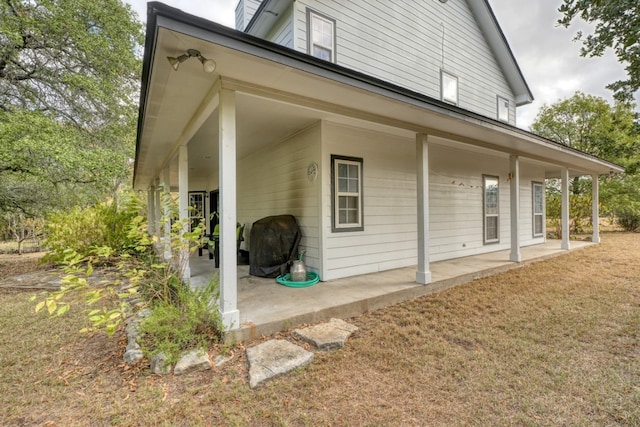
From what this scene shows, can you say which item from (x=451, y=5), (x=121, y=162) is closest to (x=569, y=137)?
(x=451, y=5)

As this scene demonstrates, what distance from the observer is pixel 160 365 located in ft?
8.01

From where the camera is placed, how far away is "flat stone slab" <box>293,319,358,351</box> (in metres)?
2.83

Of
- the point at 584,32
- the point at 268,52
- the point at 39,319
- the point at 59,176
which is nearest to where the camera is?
the point at 268,52

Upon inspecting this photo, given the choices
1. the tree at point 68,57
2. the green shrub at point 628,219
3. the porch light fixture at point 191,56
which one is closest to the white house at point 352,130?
the porch light fixture at point 191,56

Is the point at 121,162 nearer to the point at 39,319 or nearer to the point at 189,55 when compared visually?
the point at 39,319

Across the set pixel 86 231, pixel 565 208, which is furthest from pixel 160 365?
pixel 565 208

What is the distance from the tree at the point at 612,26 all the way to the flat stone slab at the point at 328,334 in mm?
5032

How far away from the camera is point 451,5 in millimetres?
8312

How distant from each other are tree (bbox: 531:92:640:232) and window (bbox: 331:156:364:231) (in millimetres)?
12945

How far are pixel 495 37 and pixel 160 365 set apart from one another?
38.7 feet

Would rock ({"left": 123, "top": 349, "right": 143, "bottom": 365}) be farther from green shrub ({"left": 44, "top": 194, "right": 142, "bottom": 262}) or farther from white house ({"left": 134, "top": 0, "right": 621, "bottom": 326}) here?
green shrub ({"left": 44, "top": 194, "right": 142, "bottom": 262})

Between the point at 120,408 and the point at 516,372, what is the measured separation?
10.0 feet

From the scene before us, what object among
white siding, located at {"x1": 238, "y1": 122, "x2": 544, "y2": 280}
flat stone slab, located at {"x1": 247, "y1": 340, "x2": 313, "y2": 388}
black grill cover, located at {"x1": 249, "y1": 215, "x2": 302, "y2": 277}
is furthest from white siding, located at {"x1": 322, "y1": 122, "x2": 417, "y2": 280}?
flat stone slab, located at {"x1": 247, "y1": 340, "x2": 313, "y2": 388}

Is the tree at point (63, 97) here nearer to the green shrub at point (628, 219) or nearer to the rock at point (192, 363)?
the rock at point (192, 363)
